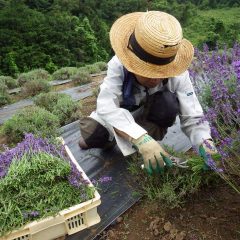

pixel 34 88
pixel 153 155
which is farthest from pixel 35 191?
pixel 34 88

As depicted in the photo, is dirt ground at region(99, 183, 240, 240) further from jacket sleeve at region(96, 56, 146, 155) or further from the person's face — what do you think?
the person's face

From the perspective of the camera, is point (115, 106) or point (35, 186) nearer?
point (35, 186)

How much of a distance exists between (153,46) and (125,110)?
0.49 meters

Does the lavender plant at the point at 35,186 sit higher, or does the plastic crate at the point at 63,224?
the lavender plant at the point at 35,186

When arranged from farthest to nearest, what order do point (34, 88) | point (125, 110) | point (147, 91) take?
point (34, 88) → point (147, 91) → point (125, 110)

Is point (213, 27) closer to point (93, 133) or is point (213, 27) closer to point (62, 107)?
point (62, 107)

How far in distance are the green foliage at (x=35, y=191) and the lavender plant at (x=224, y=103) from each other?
0.78m

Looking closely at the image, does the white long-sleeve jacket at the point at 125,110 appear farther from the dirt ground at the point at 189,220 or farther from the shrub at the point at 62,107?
the shrub at the point at 62,107

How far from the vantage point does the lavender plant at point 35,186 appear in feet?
6.43

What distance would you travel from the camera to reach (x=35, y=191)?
2051 mm

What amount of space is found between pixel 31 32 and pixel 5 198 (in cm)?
1484

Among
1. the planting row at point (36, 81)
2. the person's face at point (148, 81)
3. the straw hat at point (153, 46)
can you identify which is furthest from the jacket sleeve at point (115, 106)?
the planting row at point (36, 81)

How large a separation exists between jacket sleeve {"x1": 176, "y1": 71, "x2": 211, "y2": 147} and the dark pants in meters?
0.07

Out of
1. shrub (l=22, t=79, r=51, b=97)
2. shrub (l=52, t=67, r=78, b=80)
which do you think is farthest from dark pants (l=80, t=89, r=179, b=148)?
shrub (l=52, t=67, r=78, b=80)
